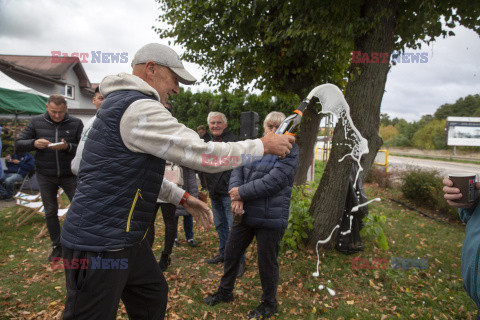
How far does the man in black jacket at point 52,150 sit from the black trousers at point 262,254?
2.59 meters

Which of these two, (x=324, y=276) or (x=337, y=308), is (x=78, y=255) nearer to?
(x=337, y=308)

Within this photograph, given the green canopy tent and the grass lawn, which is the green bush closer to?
the grass lawn

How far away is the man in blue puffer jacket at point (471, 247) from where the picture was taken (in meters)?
1.63

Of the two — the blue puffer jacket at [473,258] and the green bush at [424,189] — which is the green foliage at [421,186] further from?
the blue puffer jacket at [473,258]

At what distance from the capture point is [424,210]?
8.12 metres

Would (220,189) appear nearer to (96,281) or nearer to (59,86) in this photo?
(96,281)

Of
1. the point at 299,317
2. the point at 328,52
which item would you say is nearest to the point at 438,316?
the point at 299,317

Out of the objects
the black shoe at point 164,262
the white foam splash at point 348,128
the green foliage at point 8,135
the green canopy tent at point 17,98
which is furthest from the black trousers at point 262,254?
the green foliage at point 8,135

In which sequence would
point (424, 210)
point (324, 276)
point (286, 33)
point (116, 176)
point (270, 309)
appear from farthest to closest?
point (424, 210), point (286, 33), point (324, 276), point (270, 309), point (116, 176)

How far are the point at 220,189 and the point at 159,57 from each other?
265 cm

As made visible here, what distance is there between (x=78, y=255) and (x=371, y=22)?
4572mm

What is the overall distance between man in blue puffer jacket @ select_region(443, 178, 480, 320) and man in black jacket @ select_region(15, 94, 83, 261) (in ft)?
14.1

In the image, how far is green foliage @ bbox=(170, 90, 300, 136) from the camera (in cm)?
1445

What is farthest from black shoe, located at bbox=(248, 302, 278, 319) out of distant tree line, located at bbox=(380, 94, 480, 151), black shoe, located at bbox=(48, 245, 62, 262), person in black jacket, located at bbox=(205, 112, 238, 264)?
distant tree line, located at bbox=(380, 94, 480, 151)
